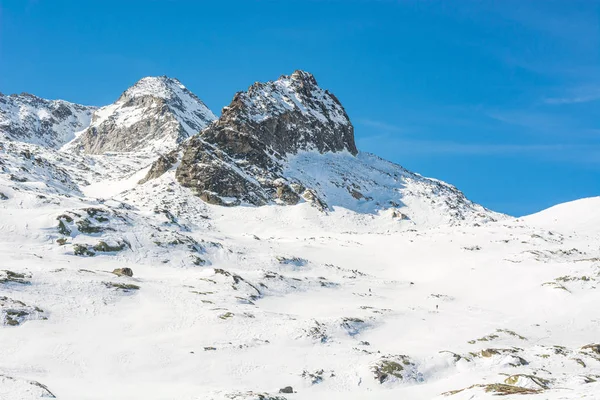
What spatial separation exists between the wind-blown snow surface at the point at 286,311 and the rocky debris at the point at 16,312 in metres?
0.09

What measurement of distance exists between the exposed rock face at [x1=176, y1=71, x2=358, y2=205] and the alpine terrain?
0.59m

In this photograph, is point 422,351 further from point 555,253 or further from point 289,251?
point 555,253

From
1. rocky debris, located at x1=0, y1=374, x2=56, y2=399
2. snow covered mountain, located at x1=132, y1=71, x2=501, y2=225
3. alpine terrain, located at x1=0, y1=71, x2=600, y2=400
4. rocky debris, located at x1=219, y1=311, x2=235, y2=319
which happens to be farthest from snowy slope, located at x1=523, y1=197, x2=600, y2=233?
rocky debris, located at x1=0, y1=374, x2=56, y2=399

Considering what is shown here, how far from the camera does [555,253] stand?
178 feet

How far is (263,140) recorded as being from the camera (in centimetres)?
10506

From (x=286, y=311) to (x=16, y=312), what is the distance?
16.6 metres

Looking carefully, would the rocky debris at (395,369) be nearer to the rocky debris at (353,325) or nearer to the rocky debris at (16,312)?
the rocky debris at (353,325)

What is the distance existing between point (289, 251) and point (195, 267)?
46.1ft

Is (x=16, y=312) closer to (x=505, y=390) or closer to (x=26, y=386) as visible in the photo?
(x=26, y=386)

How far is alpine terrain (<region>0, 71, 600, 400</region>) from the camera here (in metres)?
21.8

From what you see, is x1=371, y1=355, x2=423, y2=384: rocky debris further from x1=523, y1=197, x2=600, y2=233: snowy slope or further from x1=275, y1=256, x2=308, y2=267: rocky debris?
x1=523, y1=197, x2=600, y2=233: snowy slope

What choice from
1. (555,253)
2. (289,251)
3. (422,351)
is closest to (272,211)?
(289,251)

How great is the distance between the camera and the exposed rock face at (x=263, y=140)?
86.4 m

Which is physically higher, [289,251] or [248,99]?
[248,99]
